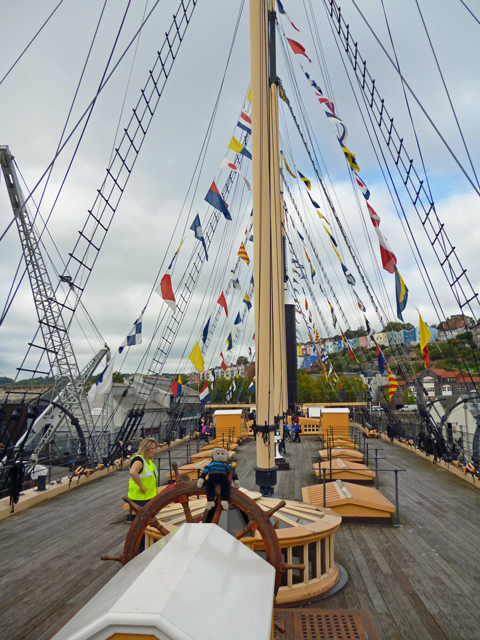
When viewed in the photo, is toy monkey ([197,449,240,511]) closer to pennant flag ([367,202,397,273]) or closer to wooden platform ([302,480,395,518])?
wooden platform ([302,480,395,518])

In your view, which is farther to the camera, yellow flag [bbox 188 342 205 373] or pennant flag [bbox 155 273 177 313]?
yellow flag [bbox 188 342 205 373]

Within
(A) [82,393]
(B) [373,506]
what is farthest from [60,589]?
(A) [82,393]

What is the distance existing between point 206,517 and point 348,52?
34.0 feet

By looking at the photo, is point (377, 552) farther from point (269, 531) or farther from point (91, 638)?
point (91, 638)

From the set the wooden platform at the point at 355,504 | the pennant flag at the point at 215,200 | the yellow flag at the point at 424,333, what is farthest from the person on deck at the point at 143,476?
the yellow flag at the point at 424,333

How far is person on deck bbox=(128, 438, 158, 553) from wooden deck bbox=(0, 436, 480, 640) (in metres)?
1.09

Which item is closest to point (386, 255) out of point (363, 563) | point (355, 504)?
point (355, 504)

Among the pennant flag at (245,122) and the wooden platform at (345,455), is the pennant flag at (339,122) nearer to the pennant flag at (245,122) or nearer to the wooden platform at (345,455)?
the pennant flag at (245,122)

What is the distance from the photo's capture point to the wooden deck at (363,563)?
3.82 meters

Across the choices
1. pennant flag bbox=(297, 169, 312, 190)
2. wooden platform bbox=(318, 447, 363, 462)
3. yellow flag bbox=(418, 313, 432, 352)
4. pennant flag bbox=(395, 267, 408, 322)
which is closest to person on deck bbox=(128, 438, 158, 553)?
pennant flag bbox=(395, 267, 408, 322)

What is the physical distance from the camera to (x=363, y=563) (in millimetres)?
5121

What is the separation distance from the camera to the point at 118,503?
850 cm

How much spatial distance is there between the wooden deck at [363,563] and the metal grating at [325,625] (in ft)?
2.39

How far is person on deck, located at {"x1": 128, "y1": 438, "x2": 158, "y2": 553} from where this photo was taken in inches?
171
